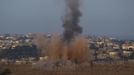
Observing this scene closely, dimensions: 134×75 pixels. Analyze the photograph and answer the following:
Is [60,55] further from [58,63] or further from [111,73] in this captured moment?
[111,73]

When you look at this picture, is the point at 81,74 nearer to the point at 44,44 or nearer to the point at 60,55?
the point at 60,55

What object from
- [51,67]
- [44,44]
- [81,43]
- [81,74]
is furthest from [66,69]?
[44,44]

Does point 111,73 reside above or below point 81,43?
below

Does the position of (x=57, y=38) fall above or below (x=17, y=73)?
above

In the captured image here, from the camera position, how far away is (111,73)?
158ft

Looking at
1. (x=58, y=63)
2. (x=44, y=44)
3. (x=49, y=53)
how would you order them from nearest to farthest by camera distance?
(x=58, y=63) < (x=49, y=53) < (x=44, y=44)

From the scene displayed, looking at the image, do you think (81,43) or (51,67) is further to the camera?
(81,43)

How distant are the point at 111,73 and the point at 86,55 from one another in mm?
18996

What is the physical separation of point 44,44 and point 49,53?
29.6 ft

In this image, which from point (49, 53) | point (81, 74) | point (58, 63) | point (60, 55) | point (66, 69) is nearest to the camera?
point (81, 74)

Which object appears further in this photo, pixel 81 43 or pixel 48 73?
pixel 81 43

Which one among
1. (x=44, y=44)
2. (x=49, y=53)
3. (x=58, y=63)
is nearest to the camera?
(x=58, y=63)

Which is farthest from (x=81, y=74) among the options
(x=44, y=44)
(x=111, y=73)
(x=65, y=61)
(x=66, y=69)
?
(x=44, y=44)

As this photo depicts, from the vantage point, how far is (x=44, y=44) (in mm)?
76750
